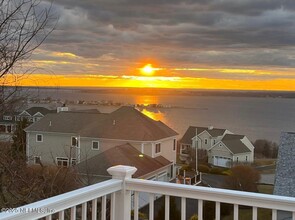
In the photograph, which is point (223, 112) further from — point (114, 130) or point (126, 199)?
point (126, 199)

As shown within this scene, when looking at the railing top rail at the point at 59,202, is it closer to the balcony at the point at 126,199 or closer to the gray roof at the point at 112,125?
the balcony at the point at 126,199

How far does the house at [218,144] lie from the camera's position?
1005 centimetres

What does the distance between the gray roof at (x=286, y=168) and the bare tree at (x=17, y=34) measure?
427 cm

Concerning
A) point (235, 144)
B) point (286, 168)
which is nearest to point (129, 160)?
point (235, 144)

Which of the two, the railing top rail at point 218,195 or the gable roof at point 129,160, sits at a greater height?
the railing top rail at point 218,195

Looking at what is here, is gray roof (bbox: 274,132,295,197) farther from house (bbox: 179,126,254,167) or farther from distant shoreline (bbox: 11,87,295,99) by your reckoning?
house (bbox: 179,126,254,167)

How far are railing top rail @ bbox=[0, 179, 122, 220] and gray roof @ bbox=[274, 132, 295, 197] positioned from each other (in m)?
4.20

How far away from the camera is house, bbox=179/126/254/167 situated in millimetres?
10055

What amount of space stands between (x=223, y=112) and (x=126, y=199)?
8.86 metres

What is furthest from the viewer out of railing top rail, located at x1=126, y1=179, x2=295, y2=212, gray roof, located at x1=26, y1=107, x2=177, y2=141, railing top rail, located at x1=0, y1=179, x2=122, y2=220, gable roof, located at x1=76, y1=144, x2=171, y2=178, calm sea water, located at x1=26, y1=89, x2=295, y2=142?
gray roof, located at x1=26, y1=107, x2=177, y2=141

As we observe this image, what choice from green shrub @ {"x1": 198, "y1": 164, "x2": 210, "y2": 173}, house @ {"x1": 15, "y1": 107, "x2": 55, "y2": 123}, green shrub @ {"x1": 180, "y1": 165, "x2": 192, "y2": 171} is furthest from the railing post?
green shrub @ {"x1": 180, "y1": 165, "x2": 192, "y2": 171}

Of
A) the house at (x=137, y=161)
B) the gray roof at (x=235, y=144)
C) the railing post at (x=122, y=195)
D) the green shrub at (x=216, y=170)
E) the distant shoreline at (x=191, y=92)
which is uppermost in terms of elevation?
the distant shoreline at (x=191, y=92)

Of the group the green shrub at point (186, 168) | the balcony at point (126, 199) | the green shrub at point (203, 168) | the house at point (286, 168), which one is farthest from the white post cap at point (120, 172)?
the green shrub at point (186, 168)

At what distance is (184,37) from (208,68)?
5.94ft
